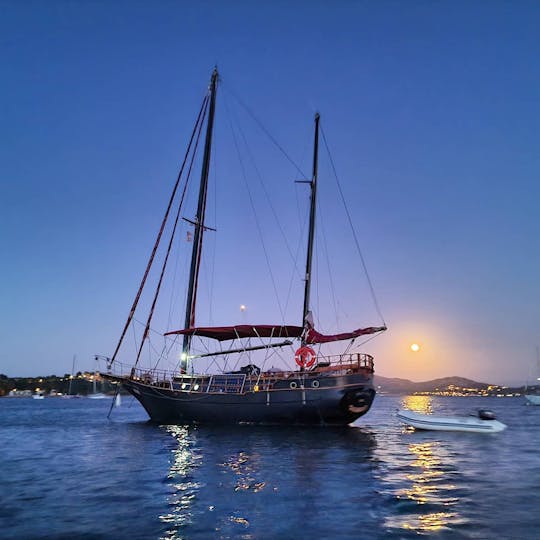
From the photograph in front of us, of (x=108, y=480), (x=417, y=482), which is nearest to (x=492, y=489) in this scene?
(x=417, y=482)

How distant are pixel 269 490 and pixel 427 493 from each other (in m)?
4.88

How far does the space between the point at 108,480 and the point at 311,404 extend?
16658 mm

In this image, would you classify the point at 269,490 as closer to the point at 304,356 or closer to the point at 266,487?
the point at 266,487

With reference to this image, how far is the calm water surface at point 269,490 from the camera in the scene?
10.2 meters

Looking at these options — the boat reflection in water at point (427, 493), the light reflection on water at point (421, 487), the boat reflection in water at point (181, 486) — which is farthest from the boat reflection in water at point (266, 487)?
the boat reflection in water at point (427, 493)

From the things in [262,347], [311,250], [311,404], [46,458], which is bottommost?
[46,458]

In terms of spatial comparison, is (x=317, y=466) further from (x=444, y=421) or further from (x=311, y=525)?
(x=444, y=421)

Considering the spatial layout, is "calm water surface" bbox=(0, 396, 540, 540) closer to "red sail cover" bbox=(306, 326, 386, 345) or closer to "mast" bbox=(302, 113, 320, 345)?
"red sail cover" bbox=(306, 326, 386, 345)

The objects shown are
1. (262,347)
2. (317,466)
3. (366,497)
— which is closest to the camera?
(366,497)

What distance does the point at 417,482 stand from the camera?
1542 cm

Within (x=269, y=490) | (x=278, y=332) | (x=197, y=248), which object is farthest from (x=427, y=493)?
(x=197, y=248)

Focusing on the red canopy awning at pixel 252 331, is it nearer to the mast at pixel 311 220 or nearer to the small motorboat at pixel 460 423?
the mast at pixel 311 220

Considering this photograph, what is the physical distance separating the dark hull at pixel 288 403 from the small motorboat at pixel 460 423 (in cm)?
804

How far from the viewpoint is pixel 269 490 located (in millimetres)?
13711
